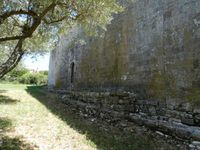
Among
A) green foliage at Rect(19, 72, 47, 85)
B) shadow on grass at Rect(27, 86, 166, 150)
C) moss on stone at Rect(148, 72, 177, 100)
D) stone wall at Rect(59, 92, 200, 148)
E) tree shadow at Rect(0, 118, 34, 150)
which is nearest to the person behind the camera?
tree shadow at Rect(0, 118, 34, 150)

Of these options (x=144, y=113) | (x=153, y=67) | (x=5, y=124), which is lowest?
(x=5, y=124)

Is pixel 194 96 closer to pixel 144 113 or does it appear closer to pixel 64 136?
pixel 144 113

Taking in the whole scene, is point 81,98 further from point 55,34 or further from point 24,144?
point 24,144

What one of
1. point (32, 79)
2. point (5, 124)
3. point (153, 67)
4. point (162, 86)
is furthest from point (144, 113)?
point (32, 79)

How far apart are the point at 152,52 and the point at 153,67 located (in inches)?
21.0

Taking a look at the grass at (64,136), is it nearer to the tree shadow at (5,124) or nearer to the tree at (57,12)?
the tree shadow at (5,124)

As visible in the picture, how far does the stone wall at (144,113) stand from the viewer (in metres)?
6.67

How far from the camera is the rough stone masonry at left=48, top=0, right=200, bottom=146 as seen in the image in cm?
698

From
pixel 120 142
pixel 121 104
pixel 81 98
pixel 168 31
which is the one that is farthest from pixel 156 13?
pixel 81 98

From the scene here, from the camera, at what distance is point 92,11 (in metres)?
7.80

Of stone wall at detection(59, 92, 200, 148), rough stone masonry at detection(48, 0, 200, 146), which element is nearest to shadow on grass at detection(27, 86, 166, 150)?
stone wall at detection(59, 92, 200, 148)

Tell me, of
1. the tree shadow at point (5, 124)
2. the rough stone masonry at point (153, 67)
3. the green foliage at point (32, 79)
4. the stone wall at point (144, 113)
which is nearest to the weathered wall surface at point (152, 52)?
the rough stone masonry at point (153, 67)

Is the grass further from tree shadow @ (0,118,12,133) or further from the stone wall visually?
the stone wall

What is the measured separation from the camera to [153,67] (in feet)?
27.7
